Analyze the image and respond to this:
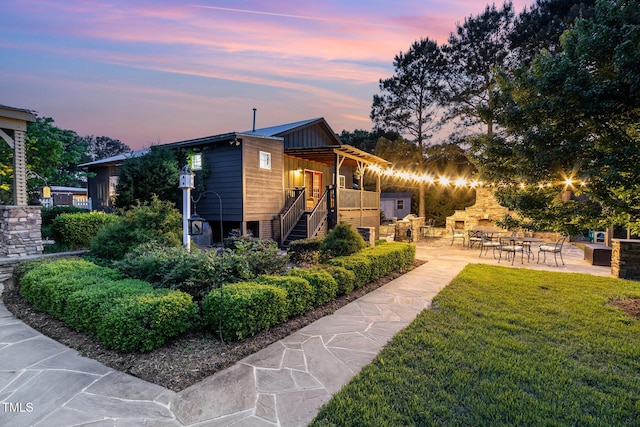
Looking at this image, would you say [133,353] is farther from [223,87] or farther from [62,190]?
[62,190]

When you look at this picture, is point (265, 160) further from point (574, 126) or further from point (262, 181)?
point (574, 126)

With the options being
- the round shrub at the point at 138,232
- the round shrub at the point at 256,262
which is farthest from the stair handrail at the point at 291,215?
the round shrub at the point at 256,262

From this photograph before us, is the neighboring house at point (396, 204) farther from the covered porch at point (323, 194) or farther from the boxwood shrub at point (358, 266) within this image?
the boxwood shrub at point (358, 266)

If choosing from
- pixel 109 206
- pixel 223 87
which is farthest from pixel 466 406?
pixel 109 206

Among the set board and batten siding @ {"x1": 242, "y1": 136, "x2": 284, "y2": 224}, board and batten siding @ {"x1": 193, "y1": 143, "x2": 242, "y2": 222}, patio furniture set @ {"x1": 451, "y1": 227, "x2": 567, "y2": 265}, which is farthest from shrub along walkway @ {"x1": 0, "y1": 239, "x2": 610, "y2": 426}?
patio furniture set @ {"x1": 451, "y1": 227, "x2": 567, "y2": 265}

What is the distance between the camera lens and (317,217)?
1108 centimetres

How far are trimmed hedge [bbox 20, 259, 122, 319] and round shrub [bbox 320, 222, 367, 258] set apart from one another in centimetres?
396

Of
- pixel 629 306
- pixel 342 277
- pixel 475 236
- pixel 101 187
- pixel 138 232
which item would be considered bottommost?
pixel 629 306

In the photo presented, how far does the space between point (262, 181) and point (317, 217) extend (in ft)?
7.55

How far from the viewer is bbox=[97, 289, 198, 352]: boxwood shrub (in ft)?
10.3

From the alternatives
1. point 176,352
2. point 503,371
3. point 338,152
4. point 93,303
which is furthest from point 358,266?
point 338,152

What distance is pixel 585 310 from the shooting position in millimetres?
4746

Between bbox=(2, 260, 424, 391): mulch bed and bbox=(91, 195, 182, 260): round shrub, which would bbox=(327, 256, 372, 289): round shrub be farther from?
bbox=(91, 195, 182, 260): round shrub

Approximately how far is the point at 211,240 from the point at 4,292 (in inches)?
228
